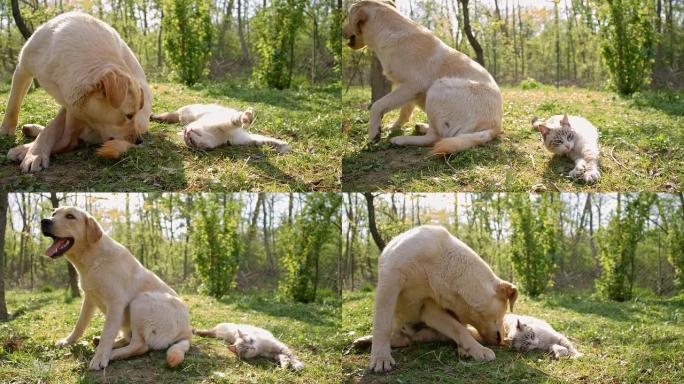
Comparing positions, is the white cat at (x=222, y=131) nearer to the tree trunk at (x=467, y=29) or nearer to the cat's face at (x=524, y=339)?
the cat's face at (x=524, y=339)

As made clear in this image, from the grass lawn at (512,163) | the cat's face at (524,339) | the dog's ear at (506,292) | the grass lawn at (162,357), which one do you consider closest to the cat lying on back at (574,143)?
the grass lawn at (512,163)

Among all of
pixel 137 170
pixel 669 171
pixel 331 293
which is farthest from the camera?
pixel 331 293

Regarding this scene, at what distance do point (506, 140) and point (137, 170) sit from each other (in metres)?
3.87

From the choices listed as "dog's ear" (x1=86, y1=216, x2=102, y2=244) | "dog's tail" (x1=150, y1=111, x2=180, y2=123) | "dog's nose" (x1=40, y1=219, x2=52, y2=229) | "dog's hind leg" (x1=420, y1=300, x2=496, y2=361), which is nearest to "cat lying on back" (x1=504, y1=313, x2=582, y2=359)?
"dog's hind leg" (x1=420, y1=300, x2=496, y2=361)

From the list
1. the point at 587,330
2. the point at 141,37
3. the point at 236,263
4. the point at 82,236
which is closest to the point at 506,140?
the point at 587,330

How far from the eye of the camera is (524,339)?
507cm

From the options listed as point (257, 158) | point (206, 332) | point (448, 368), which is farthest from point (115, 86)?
point (448, 368)

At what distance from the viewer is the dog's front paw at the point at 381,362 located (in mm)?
4523

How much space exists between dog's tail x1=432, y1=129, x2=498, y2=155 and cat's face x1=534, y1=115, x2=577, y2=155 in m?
0.57

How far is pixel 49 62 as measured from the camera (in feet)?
18.0

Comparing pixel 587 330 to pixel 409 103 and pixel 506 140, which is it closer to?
pixel 506 140

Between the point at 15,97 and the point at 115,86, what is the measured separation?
56.3 inches

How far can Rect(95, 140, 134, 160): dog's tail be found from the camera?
537 cm

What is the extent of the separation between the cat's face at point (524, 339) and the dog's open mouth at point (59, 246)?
3849 millimetres
